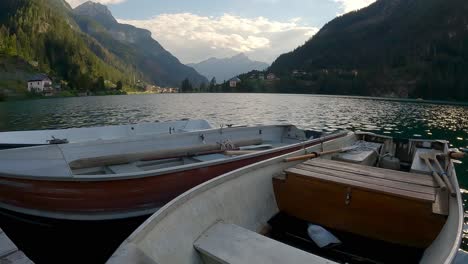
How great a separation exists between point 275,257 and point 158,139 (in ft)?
28.2

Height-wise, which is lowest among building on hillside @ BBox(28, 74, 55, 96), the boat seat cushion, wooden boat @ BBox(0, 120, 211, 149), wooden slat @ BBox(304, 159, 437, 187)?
wooden boat @ BBox(0, 120, 211, 149)

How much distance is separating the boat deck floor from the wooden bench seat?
100 mm

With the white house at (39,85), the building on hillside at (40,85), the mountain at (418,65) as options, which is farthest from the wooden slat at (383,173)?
the mountain at (418,65)

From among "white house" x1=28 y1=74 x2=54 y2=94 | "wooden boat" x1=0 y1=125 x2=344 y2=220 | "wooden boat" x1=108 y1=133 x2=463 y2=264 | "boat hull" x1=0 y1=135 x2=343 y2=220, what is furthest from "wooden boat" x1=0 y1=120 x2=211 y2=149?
"white house" x1=28 y1=74 x2=54 y2=94

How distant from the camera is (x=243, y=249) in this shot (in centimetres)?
350

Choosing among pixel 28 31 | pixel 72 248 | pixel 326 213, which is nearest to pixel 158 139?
pixel 72 248

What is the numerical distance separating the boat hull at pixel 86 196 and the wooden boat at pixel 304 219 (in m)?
3.49

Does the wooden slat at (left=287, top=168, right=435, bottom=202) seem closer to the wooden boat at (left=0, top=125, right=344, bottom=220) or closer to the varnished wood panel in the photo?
the varnished wood panel

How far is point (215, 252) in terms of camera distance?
3.53 m

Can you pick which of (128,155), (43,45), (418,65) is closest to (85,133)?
(128,155)

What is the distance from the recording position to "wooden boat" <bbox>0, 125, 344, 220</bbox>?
7.07 m

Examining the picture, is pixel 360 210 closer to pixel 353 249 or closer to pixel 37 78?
pixel 353 249

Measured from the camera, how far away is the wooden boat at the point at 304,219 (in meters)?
3.43

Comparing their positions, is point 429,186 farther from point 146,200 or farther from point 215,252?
point 146,200
